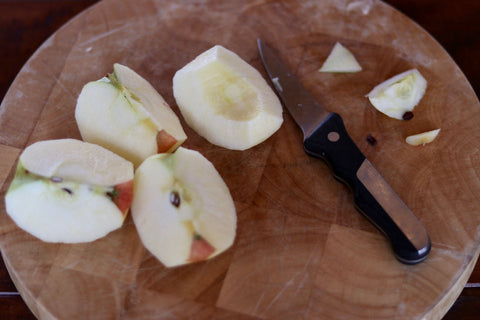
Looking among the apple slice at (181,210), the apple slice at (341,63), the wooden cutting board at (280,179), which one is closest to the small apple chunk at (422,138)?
the wooden cutting board at (280,179)

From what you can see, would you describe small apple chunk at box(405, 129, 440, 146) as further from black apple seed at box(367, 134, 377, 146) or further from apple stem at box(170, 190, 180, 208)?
apple stem at box(170, 190, 180, 208)

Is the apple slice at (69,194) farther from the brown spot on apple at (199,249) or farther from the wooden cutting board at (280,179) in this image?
the brown spot on apple at (199,249)

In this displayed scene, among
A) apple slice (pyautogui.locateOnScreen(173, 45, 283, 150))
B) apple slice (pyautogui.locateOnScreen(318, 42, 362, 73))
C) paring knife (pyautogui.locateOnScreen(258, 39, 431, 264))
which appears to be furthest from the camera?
apple slice (pyautogui.locateOnScreen(318, 42, 362, 73))

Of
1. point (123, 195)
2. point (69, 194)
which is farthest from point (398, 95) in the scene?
point (69, 194)

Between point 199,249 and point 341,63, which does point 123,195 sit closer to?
point 199,249

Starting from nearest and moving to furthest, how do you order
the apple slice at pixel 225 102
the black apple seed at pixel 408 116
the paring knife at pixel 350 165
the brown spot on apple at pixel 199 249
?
the brown spot on apple at pixel 199 249, the paring knife at pixel 350 165, the apple slice at pixel 225 102, the black apple seed at pixel 408 116

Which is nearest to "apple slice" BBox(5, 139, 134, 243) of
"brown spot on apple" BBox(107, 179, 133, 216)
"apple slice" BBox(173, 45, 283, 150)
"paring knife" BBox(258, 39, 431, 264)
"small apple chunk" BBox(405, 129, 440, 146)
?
"brown spot on apple" BBox(107, 179, 133, 216)

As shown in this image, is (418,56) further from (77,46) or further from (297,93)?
(77,46)
